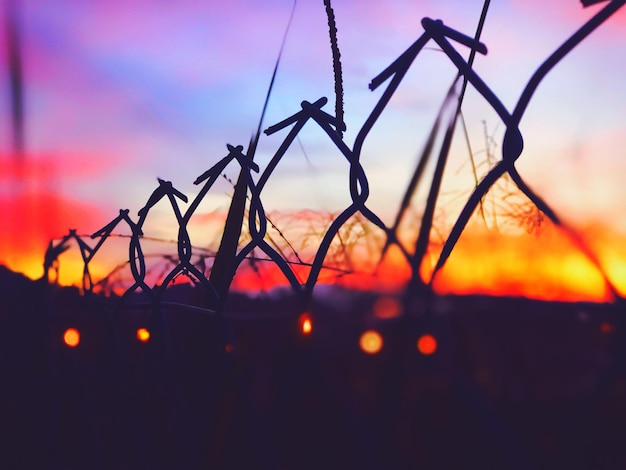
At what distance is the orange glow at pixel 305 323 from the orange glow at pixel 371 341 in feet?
0.22

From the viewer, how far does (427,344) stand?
51cm


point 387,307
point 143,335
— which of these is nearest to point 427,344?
point 387,307

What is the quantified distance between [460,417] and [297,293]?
27 cm

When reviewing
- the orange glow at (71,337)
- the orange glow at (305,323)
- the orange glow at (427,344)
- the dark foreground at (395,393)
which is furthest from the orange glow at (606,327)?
the orange glow at (71,337)

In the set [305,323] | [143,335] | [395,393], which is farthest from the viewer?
[143,335]

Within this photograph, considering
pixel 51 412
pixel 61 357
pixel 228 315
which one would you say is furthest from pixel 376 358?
pixel 61 357

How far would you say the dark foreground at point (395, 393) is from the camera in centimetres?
50

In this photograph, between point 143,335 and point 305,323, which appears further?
point 143,335

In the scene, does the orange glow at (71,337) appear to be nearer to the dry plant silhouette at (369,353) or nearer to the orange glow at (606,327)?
the dry plant silhouette at (369,353)

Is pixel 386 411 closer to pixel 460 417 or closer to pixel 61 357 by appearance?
pixel 460 417

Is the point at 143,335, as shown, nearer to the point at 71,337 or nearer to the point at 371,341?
the point at 71,337

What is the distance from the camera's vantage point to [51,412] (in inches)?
56.8

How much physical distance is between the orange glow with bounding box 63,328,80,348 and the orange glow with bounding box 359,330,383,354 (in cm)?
141

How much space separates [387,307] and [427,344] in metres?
0.04
